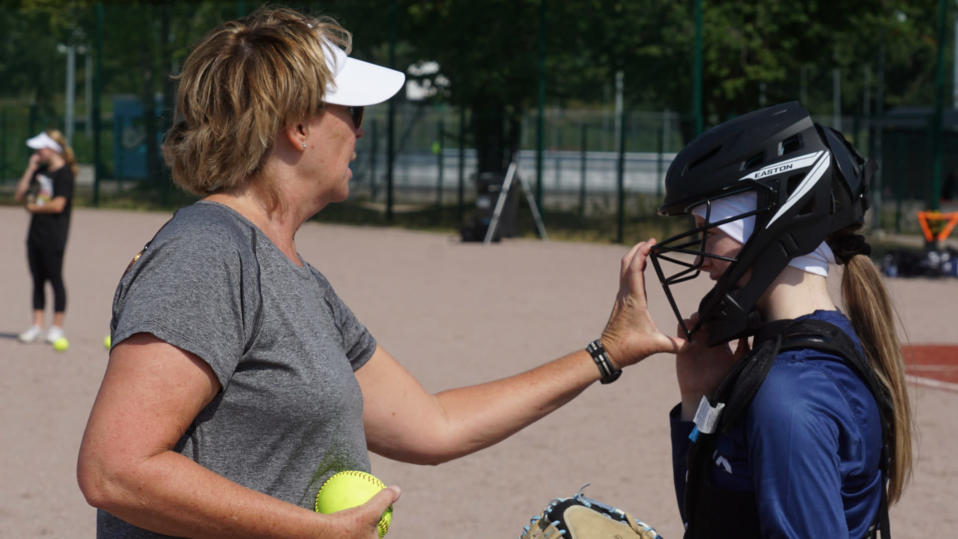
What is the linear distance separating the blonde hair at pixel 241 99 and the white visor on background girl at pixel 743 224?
0.93m

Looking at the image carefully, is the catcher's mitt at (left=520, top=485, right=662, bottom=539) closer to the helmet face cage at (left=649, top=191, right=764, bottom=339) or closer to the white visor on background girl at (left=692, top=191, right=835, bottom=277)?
the helmet face cage at (left=649, top=191, right=764, bottom=339)

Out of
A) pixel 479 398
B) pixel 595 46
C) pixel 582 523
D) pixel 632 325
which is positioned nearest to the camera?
pixel 582 523

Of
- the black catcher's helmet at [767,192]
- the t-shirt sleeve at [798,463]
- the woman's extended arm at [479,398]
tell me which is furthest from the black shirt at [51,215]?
the t-shirt sleeve at [798,463]

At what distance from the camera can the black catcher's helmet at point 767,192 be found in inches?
101

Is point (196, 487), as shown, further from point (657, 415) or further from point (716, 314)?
point (657, 415)

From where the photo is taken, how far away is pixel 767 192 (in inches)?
101

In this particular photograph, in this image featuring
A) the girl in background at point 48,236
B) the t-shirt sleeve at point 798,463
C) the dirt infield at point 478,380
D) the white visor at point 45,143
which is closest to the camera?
the t-shirt sleeve at point 798,463

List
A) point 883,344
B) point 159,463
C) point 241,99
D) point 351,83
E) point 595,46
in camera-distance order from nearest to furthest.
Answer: point 159,463, point 241,99, point 351,83, point 883,344, point 595,46

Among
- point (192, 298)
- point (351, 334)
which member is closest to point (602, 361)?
point (351, 334)

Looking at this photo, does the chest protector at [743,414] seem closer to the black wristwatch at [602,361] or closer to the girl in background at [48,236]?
the black wristwatch at [602,361]

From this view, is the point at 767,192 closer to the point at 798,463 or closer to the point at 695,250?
the point at 695,250

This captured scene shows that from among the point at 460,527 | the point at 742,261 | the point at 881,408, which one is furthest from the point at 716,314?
the point at 460,527

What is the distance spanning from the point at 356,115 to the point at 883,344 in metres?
1.34

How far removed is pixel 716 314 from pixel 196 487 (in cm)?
122
